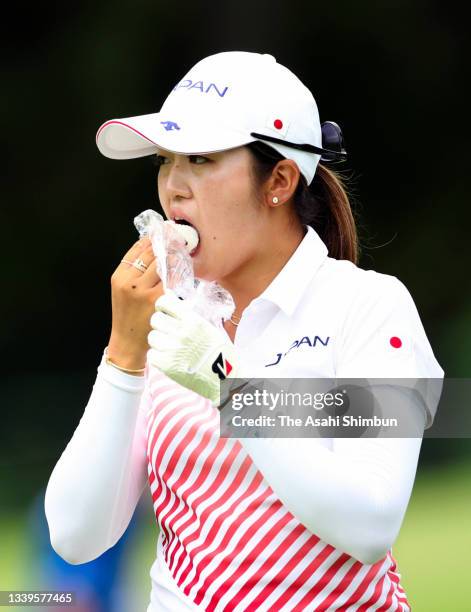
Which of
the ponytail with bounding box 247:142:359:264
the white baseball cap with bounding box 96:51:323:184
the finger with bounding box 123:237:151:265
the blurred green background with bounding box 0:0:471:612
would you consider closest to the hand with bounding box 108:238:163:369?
the finger with bounding box 123:237:151:265

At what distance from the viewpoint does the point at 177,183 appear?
2285 millimetres

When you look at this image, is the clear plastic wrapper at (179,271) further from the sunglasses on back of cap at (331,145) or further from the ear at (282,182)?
the sunglasses on back of cap at (331,145)

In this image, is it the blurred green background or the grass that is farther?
the blurred green background

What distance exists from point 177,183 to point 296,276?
1.04 ft

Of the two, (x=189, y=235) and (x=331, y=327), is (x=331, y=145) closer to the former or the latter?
(x=189, y=235)

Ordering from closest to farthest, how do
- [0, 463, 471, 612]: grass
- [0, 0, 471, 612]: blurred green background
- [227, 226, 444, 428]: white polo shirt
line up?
[227, 226, 444, 428]: white polo shirt
[0, 463, 471, 612]: grass
[0, 0, 471, 612]: blurred green background

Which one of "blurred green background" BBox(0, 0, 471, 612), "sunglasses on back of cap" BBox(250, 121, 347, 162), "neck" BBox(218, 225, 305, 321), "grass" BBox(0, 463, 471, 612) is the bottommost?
"grass" BBox(0, 463, 471, 612)

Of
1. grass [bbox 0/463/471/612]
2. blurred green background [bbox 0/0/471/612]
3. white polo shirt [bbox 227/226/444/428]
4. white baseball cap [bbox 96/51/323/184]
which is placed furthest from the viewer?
blurred green background [bbox 0/0/471/612]

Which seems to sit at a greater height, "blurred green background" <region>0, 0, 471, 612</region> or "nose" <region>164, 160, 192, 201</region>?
"nose" <region>164, 160, 192, 201</region>

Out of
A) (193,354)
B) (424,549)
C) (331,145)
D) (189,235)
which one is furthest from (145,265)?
(424,549)

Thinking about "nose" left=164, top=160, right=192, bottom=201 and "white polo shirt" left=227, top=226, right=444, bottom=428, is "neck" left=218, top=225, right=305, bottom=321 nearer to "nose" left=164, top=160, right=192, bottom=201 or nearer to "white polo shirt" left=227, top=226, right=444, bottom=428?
"white polo shirt" left=227, top=226, right=444, bottom=428

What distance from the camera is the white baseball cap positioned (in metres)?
2.24

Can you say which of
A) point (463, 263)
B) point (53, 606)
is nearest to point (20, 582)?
point (53, 606)

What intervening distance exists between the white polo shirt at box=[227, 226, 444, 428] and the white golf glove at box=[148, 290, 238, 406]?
0.32 feet
